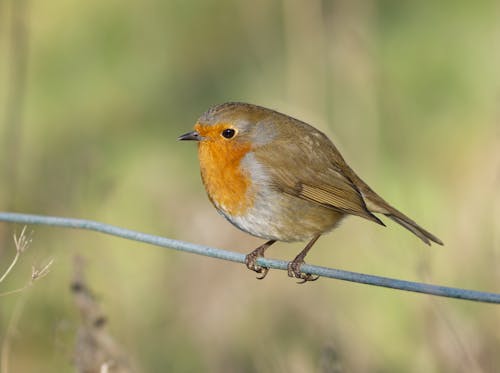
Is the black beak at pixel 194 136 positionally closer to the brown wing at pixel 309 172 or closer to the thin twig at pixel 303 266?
the brown wing at pixel 309 172

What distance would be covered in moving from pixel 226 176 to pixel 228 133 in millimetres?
184

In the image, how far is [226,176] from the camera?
3352mm

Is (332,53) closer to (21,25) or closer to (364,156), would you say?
(364,156)

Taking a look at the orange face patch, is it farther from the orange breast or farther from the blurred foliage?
the blurred foliage

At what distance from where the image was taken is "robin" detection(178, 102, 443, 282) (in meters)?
3.33

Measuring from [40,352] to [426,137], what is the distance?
105 inches

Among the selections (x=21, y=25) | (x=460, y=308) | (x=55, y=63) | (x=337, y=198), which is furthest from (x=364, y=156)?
(x=55, y=63)

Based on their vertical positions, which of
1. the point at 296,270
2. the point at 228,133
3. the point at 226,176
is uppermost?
the point at 228,133

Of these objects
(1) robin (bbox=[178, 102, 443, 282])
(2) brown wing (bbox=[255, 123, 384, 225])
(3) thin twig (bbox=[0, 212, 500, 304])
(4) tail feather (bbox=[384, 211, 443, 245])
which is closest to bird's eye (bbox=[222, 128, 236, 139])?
(1) robin (bbox=[178, 102, 443, 282])

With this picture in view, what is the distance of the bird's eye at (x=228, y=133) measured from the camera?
11.3 feet

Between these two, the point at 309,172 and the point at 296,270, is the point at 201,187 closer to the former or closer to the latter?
the point at 309,172

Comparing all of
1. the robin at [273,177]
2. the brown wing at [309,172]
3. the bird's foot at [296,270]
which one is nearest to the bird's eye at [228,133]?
the robin at [273,177]

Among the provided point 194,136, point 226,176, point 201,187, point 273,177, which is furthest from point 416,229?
point 201,187

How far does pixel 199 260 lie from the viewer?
4.52m
